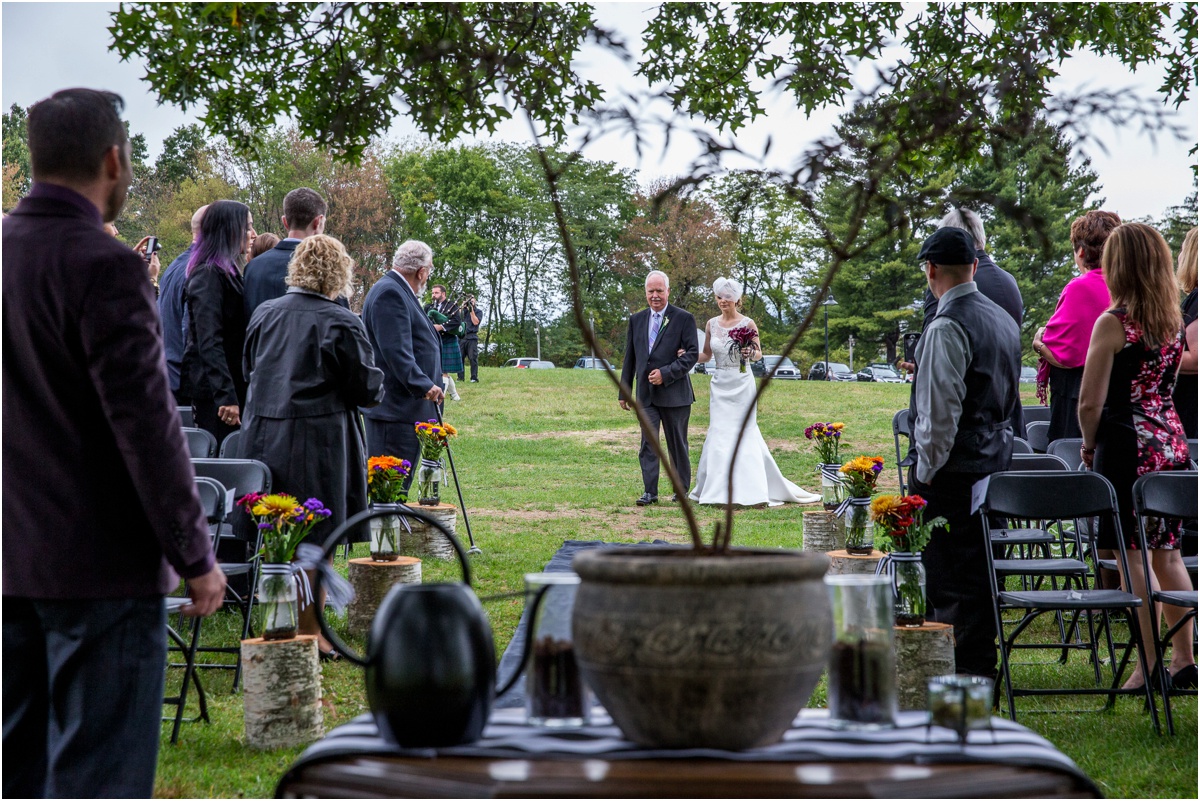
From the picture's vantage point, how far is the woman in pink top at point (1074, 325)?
598cm

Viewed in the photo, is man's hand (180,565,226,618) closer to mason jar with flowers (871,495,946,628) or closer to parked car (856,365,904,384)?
mason jar with flowers (871,495,946,628)

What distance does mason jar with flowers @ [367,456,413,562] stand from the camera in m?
5.76

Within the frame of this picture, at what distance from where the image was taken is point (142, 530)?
2277mm

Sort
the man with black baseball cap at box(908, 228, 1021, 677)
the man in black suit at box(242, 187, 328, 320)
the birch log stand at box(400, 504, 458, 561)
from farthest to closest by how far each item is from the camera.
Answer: the birch log stand at box(400, 504, 458, 561)
the man in black suit at box(242, 187, 328, 320)
the man with black baseball cap at box(908, 228, 1021, 677)

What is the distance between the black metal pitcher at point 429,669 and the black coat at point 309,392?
350 cm

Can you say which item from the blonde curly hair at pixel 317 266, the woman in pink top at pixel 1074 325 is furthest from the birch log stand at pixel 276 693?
the woman in pink top at pixel 1074 325

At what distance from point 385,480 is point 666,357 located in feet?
17.0

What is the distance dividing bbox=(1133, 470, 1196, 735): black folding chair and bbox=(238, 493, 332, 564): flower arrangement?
135 inches

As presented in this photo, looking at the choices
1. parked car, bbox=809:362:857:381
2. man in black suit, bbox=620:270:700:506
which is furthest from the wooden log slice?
parked car, bbox=809:362:857:381

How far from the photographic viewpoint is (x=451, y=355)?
70.8 ft

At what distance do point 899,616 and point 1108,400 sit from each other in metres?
1.58

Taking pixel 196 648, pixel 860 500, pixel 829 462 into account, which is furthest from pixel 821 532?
pixel 196 648

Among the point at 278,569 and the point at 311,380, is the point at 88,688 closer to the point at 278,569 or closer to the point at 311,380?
the point at 278,569

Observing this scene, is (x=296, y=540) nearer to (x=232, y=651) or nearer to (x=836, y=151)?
(x=232, y=651)
